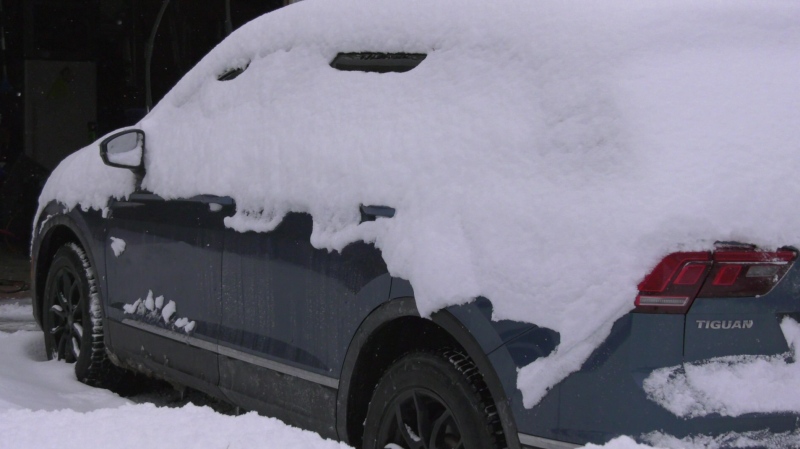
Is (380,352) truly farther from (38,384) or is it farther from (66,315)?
(66,315)

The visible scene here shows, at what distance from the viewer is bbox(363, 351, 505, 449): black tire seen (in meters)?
2.80

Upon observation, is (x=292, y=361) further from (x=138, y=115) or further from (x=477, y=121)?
(x=138, y=115)

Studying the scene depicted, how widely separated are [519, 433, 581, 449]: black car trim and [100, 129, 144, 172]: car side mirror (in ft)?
9.17

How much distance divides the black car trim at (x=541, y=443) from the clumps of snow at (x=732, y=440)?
0.22 m

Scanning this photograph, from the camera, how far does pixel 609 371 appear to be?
2.45 m

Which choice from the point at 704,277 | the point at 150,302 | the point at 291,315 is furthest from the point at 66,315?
the point at 704,277

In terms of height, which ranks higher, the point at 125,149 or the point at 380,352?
the point at 125,149

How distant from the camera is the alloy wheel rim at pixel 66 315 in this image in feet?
18.1

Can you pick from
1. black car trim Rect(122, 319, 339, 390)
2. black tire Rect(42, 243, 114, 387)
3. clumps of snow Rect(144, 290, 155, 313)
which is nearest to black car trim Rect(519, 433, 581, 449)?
black car trim Rect(122, 319, 339, 390)

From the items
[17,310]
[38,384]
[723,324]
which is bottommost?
[17,310]

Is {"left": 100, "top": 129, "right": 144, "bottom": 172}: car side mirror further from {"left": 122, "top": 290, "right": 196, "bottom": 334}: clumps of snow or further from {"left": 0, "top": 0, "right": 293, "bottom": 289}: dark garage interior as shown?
{"left": 0, "top": 0, "right": 293, "bottom": 289}: dark garage interior

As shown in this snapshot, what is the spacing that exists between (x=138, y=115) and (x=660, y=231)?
1516 centimetres

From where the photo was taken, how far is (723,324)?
2430 millimetres

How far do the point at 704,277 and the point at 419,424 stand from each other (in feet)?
3.39
